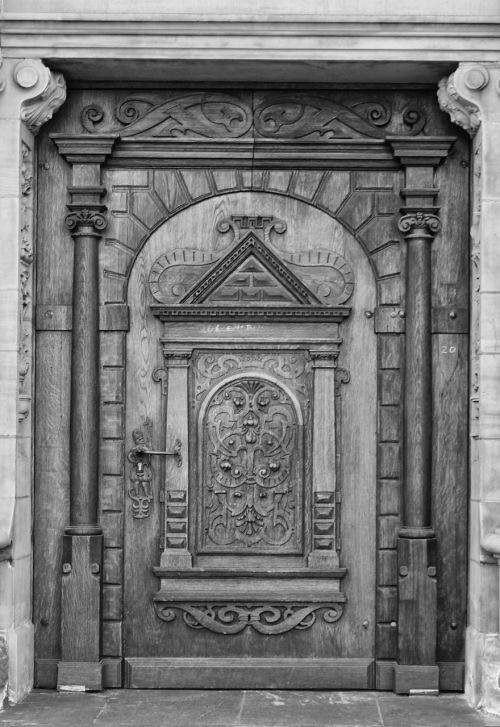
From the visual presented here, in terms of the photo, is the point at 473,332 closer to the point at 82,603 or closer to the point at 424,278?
the point at 424,278

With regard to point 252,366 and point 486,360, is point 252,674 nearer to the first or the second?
point 252,366

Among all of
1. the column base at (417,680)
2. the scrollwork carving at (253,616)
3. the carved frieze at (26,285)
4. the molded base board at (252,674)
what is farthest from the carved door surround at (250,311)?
the column base at (417,680)

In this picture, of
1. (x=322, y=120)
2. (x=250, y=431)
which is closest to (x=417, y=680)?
(x=250, y=431)

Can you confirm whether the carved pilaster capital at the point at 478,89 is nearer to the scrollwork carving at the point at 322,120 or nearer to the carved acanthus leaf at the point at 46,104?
the scrollwork carving at the point at 322,120

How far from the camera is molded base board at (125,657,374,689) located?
19.6 ft

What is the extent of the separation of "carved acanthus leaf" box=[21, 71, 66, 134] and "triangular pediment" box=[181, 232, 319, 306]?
1220mm

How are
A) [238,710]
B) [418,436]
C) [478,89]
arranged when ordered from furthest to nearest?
1. [418,436]
2. [478,89]
3. [238,710]

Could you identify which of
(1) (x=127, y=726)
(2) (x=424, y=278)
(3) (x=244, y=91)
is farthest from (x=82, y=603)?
(3) (x=244, y=91)

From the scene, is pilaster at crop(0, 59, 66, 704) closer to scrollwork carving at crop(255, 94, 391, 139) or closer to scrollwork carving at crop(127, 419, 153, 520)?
scrollwork carving at crop(127, 419, 153, 520)

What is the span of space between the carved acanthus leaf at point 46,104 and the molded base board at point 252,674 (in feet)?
9.88

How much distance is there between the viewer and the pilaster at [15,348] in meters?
5.70

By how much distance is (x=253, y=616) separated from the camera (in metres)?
6.04

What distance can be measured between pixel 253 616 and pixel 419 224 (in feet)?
7.73

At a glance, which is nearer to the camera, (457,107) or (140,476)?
(457,107)
